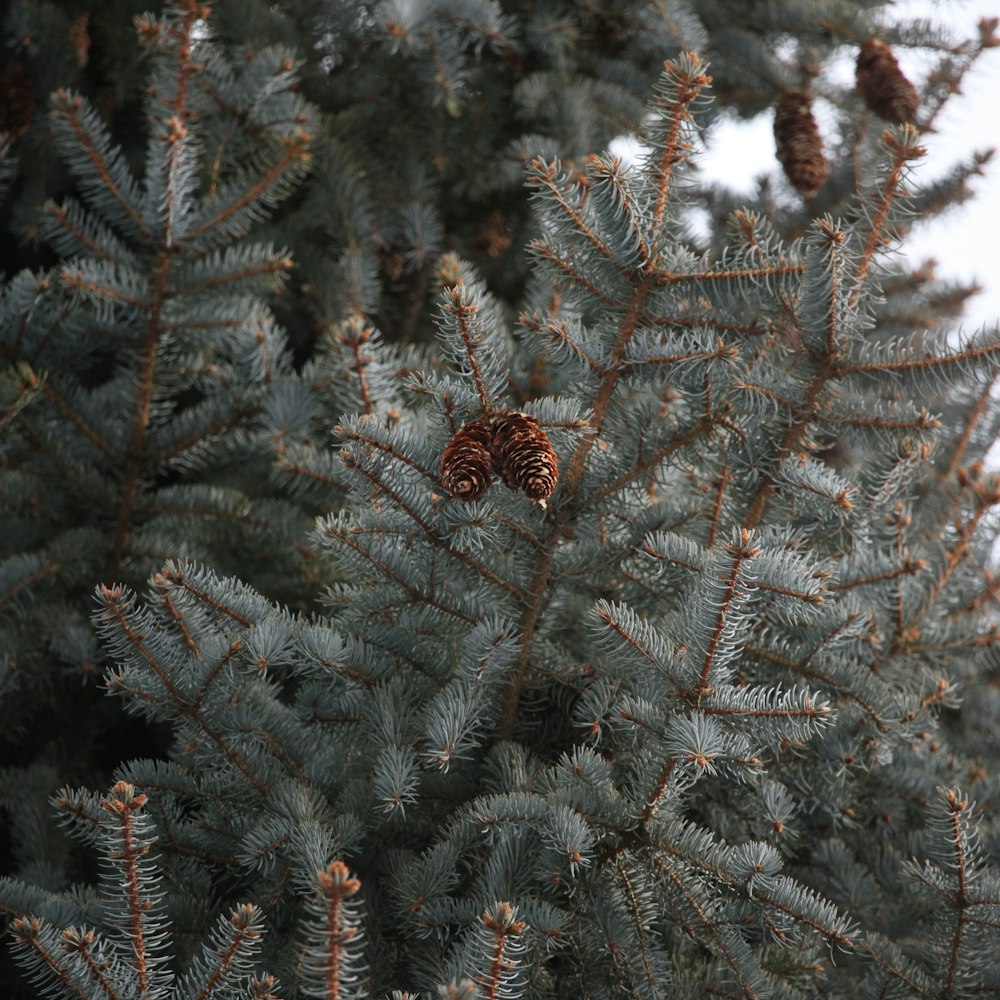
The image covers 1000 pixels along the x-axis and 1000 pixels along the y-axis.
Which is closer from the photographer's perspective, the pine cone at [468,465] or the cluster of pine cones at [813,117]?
the pine cone at [468,465]

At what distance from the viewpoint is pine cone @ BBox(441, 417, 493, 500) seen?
1.08 m

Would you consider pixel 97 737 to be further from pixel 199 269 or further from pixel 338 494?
pixel 199 269

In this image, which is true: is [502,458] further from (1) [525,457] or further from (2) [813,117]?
(2) [813,117]

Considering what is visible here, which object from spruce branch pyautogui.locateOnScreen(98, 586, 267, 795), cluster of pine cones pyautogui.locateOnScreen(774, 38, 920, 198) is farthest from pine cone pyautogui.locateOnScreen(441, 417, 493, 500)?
cluster of pine cones pyautogui.locateOnScreen(774, 38, 920, 198)

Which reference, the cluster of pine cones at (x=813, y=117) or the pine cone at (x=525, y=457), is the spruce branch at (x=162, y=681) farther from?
the cluster of pine cones at (x=813, y=117)

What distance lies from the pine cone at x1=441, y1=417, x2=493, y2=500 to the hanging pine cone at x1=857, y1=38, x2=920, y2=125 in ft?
4.70

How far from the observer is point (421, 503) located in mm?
1142

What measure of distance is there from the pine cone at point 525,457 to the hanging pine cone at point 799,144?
1171 mm

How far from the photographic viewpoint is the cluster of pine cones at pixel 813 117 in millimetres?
2021

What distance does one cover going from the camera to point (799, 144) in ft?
6.68

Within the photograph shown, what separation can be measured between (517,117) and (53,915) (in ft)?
5.56

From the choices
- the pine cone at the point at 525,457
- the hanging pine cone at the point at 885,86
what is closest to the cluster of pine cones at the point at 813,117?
the hanging pine cone at the point at 885,86

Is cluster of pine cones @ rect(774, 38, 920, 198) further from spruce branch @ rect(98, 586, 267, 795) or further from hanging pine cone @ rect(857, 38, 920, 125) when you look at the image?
spruce branch @ rect(98, 586, 267, 795)

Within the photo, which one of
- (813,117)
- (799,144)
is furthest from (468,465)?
(813,117)
